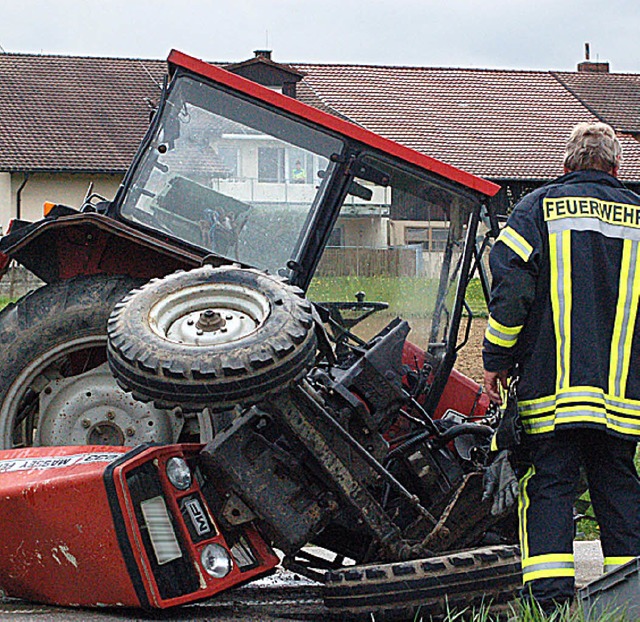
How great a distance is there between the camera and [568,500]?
3711 mm

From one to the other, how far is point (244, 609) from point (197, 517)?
55 centimetres

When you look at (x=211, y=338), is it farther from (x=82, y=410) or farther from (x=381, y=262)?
(x=381, y=262)

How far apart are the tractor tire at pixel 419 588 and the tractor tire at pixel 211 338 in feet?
2.54

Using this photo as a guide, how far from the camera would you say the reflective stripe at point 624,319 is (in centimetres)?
377

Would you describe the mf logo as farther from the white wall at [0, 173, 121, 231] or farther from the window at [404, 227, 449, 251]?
the white wall at [0, 173, 121, 231]

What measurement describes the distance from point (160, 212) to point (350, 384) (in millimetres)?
1270

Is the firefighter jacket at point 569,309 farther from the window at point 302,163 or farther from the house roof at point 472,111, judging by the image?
the house roof at point 472,111

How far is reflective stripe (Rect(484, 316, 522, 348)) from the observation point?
3.79m

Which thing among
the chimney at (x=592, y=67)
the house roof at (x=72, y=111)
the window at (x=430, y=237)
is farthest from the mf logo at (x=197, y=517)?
the chimney at (x=592, y=67)

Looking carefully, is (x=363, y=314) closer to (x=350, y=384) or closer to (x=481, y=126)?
(x=350, y=384)

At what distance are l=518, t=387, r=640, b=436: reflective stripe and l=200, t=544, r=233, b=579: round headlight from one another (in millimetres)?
1161

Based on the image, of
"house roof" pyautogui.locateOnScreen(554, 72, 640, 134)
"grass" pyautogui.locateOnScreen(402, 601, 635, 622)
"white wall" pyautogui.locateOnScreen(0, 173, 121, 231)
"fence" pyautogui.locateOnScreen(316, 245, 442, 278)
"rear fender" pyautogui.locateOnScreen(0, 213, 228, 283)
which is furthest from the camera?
"house roof" pyautogui.locateOnScreen(554, 72, 640, 134)

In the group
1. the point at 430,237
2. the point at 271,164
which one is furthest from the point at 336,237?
the point at 430,237

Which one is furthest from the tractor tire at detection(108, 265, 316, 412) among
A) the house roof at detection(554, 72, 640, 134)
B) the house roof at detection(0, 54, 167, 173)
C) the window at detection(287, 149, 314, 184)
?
the house roof at detection(554, 72, 640, 134)
